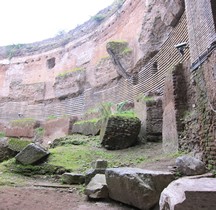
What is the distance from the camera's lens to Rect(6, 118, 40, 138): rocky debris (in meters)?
15.1

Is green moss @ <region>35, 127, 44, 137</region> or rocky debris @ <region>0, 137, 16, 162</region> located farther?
green moss @ <region>35, 127, 44, 137</region>

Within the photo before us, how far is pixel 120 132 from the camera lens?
7.70 meters

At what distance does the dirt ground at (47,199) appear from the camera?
3672mm

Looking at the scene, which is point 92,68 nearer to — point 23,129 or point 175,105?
point 23,129

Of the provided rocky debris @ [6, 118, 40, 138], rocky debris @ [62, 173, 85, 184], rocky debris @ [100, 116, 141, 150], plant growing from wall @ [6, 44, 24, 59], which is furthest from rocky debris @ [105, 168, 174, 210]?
plant growing from wall @ [6, 44, 24, 59]

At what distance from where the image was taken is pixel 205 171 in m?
4.05

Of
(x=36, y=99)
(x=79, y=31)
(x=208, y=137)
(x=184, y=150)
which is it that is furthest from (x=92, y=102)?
(x=208, y=137)

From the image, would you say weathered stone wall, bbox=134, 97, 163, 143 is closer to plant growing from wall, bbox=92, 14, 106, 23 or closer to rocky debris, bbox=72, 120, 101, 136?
rocky debris, bbox=72, 120, 101, 136

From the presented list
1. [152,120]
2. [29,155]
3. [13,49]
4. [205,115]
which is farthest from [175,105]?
[13,49]

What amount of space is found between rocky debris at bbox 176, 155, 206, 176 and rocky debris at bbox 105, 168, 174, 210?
0.64 m

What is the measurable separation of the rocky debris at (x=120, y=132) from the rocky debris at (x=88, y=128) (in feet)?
5.78

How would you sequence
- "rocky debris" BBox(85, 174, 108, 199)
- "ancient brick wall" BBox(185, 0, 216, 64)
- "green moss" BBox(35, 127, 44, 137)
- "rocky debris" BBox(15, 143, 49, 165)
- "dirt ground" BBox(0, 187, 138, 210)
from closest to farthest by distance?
"dirt ground" BBox(0, 187, 138, 210)
"rocky debris" BBox(85, 174, 108, 199)
"ancient brick wall" BBox(185, 0, 216, 64)
"rocky debris" BBox(15, 143, 49, 165)
"green moss" BBox(35, 127, 44, 137)

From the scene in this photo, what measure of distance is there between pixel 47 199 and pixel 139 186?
1595mm

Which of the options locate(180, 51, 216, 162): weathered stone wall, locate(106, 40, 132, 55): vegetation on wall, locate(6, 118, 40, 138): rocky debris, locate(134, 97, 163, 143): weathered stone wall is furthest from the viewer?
locate(6, 118, 40, 138): rocky debris
